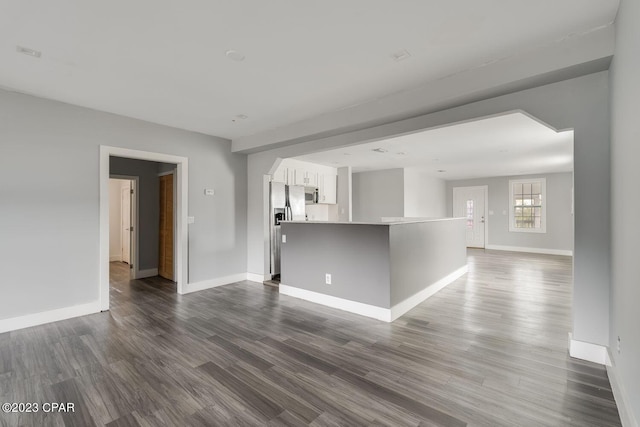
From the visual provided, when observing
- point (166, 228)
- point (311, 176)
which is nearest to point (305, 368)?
point (166, 228)

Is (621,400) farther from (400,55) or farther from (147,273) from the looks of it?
(147,273)

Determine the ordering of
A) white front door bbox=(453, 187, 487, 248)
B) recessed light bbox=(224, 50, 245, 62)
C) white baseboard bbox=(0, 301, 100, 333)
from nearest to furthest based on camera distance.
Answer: recessed light bbox=(224, 50, 245, 62)
white baseboard bbox=(0, 301, 100, 333)
white front door bbox=(453, 187, 487, 248)

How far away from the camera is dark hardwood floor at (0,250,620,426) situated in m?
1.88

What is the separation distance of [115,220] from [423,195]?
29.3 feet

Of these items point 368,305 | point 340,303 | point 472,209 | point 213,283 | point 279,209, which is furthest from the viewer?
point 472,209

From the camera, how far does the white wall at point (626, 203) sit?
1537 millimetres

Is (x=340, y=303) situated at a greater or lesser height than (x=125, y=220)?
lesser

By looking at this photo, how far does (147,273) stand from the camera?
19.7ft

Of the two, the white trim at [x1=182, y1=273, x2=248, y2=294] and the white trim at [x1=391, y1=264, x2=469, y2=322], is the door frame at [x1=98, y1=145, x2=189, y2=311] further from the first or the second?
the white trim at [x1=391, y1=264, x2=469, y2=322]

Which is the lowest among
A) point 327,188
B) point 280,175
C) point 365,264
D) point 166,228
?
point 365,264

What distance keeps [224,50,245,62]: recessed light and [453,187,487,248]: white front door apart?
9892 mm

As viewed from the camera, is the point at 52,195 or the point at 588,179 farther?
the point at 52,195

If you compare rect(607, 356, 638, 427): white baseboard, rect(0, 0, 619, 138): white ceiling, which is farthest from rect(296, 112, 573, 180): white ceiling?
rect(607, 356, 638, 427): white baseboard

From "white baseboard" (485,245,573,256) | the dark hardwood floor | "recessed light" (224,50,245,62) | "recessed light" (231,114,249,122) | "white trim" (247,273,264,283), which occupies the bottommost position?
the dark hardwood floor
